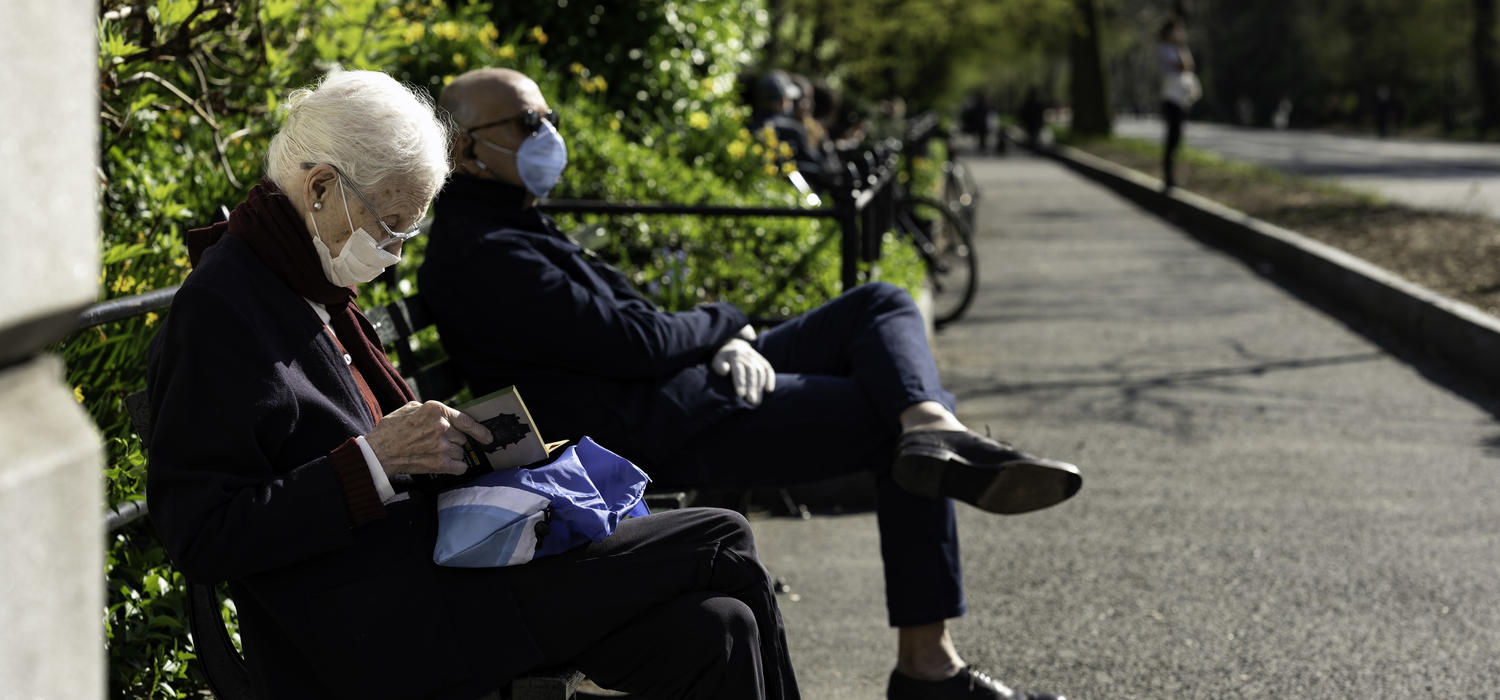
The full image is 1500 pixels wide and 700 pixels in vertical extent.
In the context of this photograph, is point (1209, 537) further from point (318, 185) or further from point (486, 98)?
point (318, 185)

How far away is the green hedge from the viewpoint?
309 centimetres

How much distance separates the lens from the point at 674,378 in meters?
3.50

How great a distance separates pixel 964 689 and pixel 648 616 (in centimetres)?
108

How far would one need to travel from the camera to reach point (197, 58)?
13.6 feet

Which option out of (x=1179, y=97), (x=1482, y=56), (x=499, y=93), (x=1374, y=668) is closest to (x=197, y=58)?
(x=499, y=93)

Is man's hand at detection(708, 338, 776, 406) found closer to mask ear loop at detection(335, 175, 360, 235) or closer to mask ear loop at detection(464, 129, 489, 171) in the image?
mask ear loop at detection(464, 129, 489, 171)

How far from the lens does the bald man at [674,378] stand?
10.7ft

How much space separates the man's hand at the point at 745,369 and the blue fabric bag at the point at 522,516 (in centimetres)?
101

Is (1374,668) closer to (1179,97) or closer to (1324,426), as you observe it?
(1324,426)

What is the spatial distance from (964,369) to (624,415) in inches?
176

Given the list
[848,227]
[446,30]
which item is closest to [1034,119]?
[446,30]

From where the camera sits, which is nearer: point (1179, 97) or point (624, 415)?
point (624, 415)

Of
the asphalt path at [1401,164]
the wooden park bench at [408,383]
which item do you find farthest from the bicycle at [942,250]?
the asphalt path at [1401,164]

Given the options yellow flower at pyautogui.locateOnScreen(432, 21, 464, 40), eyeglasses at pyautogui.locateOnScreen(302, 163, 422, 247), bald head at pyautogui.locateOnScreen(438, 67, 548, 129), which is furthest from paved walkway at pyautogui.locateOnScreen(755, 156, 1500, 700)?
yellow flower at pyautogui.locateOnScreen(432, 21, 464, 40)
